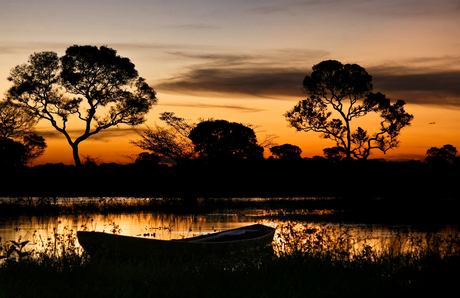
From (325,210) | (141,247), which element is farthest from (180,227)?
(325,210)

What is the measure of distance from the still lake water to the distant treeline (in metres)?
17.8

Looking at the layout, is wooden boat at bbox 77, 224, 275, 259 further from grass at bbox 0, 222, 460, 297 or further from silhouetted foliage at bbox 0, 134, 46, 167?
silhouetted foliage at bbox 0, 134, 46, 167

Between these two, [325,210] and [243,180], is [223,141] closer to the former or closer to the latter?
[243,180]

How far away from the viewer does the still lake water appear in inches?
749

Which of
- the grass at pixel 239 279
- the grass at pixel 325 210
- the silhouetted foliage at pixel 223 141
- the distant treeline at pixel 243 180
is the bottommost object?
the grass at pixel 239 279

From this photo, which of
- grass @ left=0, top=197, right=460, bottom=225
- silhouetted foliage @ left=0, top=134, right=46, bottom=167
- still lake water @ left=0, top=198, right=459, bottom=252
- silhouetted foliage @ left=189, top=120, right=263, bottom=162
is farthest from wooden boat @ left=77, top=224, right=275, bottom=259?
silhouetted foliage @ left=0, top=134, right=46, bottom=167

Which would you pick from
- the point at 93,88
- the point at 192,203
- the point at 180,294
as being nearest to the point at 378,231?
the point at 180,294

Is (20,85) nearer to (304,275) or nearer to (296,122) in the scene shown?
(296,122)

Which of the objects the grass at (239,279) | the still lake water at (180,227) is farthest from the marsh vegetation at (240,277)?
the still lake water at (180,227)

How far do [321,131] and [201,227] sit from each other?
38923 mm

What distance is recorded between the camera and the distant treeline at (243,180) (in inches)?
A: 1839

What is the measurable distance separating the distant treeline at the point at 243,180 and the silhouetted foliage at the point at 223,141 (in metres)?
1.19

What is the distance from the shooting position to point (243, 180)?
50.4m

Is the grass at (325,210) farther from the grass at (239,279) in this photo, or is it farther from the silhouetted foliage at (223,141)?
the grass at (239,279)
